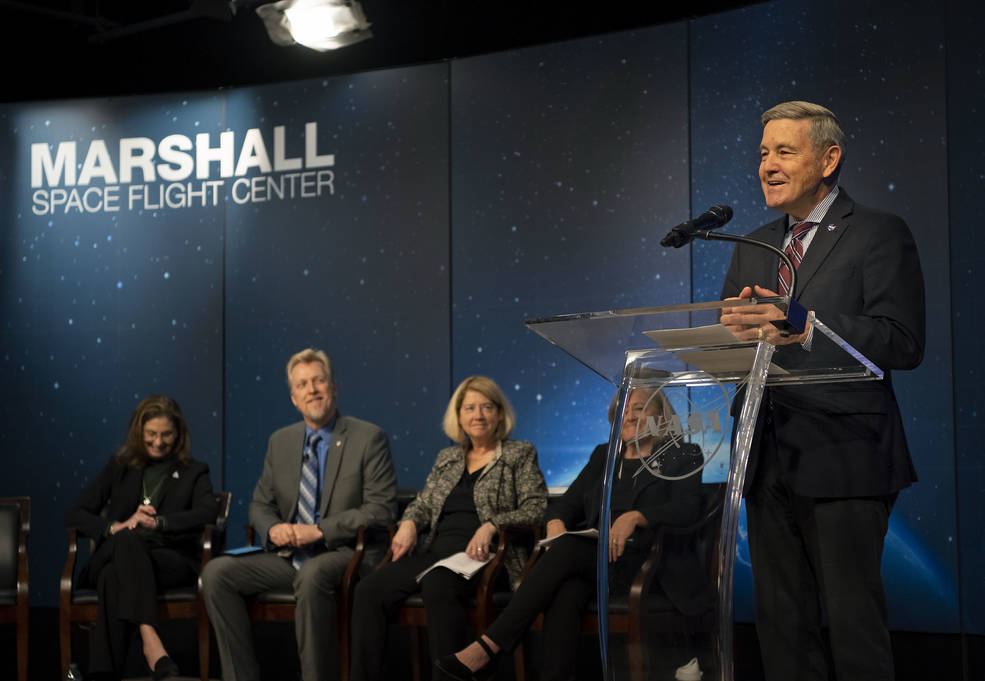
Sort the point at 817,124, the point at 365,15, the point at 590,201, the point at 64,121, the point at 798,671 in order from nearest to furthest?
the point at 798,671
the point at 817,124
the point at 590,201
the point at 365,15
the point at 64,121

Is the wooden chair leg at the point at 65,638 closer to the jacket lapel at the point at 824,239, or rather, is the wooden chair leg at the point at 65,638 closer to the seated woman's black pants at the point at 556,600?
the seated woman's black pants at the point at 556,600

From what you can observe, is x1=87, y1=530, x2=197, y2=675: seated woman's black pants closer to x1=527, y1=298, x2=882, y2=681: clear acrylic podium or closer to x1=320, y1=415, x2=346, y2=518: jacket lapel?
x1=320, y1=415, x2=346, y2=518: jacket lapel

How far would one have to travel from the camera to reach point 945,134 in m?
4.67

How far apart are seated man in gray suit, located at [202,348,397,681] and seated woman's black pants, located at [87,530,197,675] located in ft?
0.77

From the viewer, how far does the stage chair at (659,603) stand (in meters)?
2.16

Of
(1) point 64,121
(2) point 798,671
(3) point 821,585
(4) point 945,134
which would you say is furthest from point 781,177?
(1) point 64,121

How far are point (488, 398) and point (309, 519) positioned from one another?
3.08ft

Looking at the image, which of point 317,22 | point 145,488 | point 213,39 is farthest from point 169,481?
point 213,39

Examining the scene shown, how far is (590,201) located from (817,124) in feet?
9.83

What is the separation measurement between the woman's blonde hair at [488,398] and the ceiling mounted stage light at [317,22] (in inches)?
84.3

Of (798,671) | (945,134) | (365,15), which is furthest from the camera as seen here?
(365,15)

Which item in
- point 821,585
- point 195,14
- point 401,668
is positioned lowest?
point 401,668

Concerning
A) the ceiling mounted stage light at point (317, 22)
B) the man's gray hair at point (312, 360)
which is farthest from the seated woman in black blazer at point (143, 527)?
the ceiling mounted stage light at point (317, 22)

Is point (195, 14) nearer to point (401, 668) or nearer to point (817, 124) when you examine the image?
point (401, 668)
